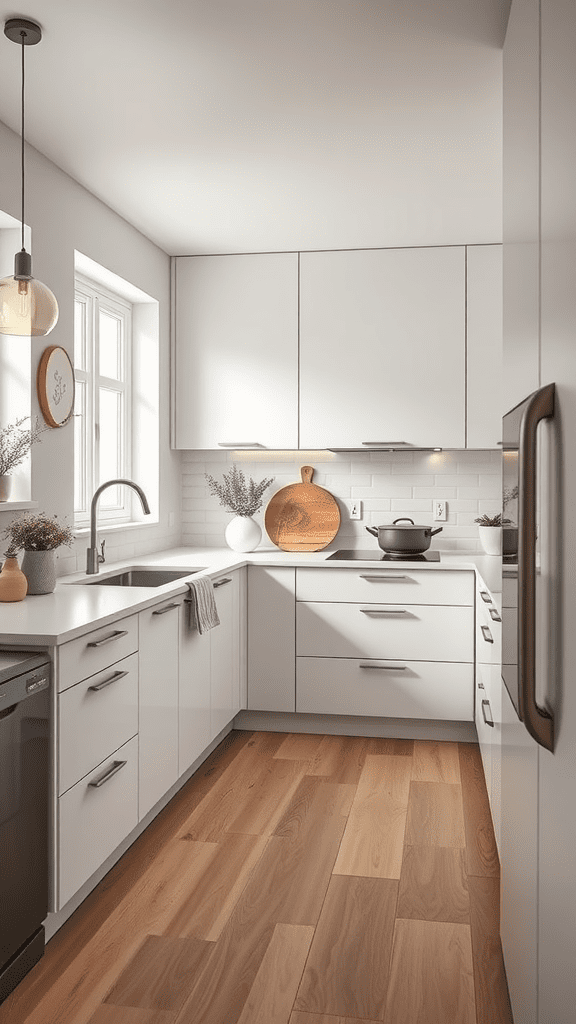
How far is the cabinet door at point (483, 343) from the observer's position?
4.25m

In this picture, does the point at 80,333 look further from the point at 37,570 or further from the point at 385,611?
the point at 385,611

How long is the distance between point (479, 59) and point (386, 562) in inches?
86.9

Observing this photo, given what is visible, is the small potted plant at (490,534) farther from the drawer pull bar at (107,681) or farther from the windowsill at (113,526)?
the drawer pull bar at (107,681)

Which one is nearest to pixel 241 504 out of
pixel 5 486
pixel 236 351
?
pixel 236 351

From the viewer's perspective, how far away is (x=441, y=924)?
2322 millimetres

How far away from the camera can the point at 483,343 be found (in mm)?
4258

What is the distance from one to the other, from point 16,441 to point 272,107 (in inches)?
55.7

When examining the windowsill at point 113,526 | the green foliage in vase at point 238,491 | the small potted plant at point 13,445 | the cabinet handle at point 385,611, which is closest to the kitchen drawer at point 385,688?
the cabinet handle at point 385,611

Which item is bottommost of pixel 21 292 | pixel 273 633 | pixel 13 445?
pixel 273 633

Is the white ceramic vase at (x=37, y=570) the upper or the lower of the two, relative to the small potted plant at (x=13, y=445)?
lower

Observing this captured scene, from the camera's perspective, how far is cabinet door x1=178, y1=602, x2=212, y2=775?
315 centimetres

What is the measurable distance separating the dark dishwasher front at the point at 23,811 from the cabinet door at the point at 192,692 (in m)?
1.06

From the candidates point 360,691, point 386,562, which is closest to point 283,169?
point 386,562

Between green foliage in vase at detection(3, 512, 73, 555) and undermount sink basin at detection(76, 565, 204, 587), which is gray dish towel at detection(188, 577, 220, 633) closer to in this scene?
undermount sink basin at detection(76, 565, 204, 587)
